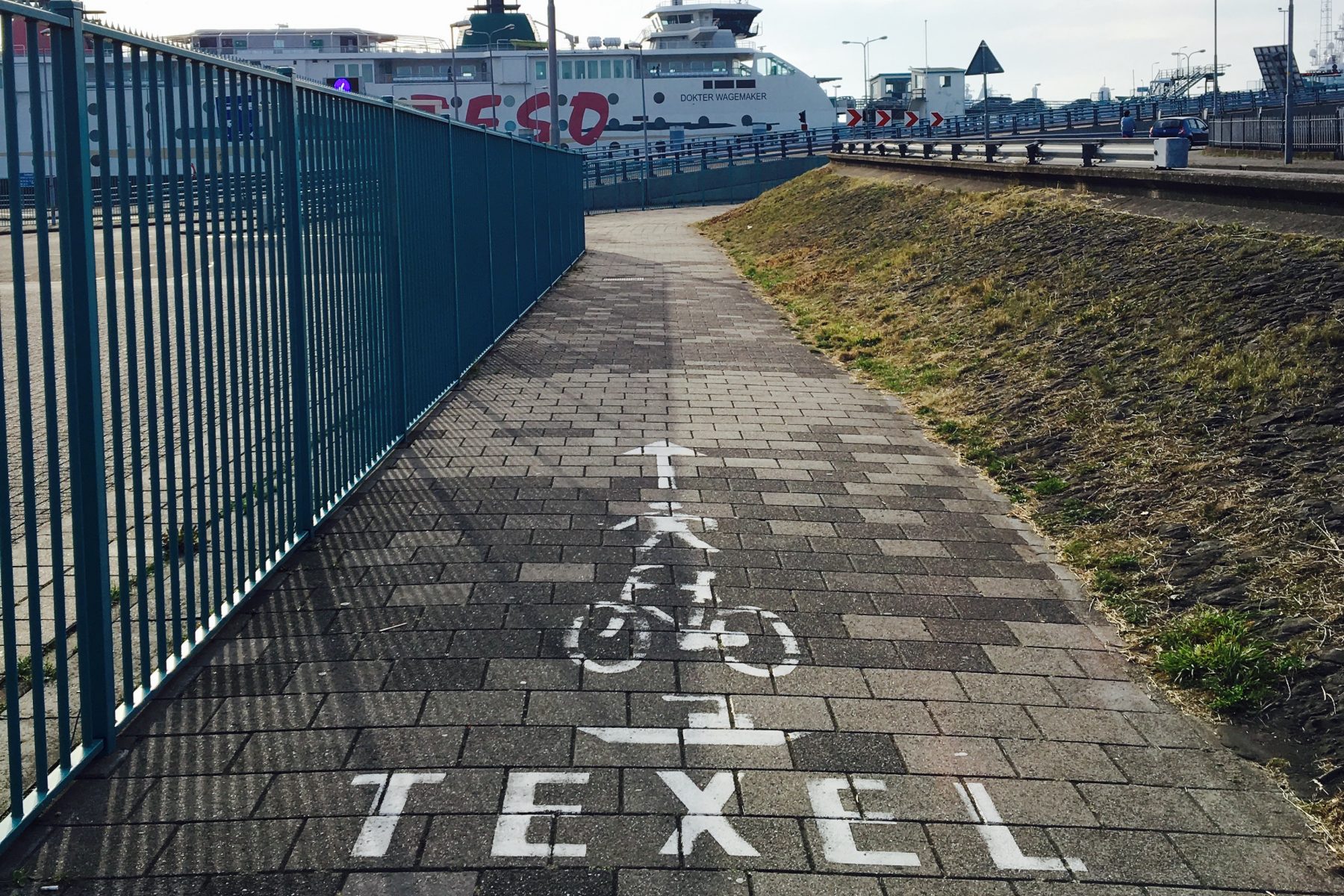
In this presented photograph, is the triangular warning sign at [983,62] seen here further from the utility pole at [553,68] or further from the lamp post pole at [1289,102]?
the utility pole at [553,68]

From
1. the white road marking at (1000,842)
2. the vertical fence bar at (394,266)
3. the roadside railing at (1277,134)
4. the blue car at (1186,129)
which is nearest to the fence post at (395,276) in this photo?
the vertical fence bar at (394,266)

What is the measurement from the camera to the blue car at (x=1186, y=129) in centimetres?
3403

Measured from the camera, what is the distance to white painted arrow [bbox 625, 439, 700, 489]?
24.0ft

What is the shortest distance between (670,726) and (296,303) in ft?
8.74

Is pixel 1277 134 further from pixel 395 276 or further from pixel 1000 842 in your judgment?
pixel 1000 842

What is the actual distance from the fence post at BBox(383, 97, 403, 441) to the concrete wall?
39.7 meters

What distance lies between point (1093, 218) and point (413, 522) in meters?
8.83

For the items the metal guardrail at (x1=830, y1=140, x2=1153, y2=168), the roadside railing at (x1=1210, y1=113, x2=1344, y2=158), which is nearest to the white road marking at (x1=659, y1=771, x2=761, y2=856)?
the metal guardrail at (x1=830, y1=140, x2=1153, y2=168)

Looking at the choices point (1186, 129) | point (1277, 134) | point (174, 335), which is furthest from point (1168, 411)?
point (1186, 129)

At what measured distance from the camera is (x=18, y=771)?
3229mm

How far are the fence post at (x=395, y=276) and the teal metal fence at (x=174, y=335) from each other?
3 cm

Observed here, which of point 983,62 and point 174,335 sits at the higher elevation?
point 983,62

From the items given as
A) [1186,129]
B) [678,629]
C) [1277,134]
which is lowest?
[678,629]

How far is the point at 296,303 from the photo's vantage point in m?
5.66
